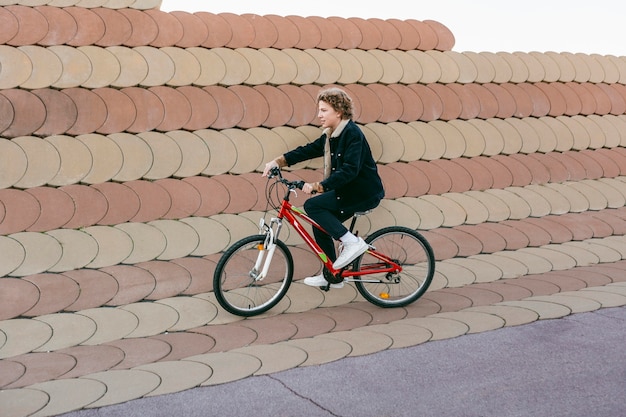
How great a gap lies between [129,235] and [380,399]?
2.81 metres

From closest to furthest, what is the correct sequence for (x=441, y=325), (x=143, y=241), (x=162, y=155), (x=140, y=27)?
(x=441, y=325)
(x=143, y=241)
(x=162, y=155)
(x=140, y=27)

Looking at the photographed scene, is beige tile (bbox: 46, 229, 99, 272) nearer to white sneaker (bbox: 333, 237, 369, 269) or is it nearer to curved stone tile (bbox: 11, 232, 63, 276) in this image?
curved stone tile (bbox: 11, 232, 63, 276)

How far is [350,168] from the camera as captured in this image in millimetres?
5391

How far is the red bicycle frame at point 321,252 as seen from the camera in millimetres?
5586

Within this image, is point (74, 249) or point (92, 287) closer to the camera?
point (92, 287)

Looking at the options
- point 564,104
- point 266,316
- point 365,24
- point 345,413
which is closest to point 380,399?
point 345,413

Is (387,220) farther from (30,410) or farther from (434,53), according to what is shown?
(30,410)

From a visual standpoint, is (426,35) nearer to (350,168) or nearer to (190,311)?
(350,168)

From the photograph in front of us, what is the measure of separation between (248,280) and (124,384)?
4.89 feet

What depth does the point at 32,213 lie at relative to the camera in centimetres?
579

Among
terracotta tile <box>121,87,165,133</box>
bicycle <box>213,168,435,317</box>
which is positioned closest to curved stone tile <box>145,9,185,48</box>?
terracotta tile <box>121,87,165,133</box>

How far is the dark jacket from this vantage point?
5.39 meters

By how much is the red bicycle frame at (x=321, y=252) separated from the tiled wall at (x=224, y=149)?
582mm

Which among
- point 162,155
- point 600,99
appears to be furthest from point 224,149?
point 600,99
